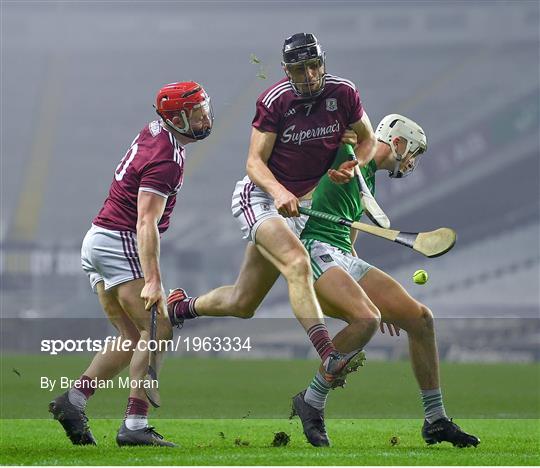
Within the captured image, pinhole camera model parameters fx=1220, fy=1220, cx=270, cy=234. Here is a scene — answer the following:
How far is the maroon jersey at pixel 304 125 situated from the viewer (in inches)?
276

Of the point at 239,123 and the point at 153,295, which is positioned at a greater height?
the point at 239,123

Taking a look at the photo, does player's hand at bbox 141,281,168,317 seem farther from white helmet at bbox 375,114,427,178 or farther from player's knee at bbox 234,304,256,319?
white helmet at bbox 375,114,427,178

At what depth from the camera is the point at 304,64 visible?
6.91 metres

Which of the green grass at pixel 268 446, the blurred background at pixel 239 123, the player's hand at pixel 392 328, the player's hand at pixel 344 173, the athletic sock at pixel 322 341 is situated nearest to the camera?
the green grass at pixel 268 446

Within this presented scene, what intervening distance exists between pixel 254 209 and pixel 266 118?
0.56 meters

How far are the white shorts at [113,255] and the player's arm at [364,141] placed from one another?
55.8 inches

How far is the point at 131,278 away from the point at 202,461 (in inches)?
56.5

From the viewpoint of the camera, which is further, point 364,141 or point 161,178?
point 364,141

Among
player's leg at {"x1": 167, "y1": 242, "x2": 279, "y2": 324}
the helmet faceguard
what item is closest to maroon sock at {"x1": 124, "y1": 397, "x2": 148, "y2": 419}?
player's leg at {"x1": 167, "y1": 242, "x2": 279, "y2": 324}

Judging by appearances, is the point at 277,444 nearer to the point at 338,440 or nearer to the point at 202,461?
the point at 338,440

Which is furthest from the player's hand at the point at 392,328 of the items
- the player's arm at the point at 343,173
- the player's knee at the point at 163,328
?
the player's knee at the point at 163,328

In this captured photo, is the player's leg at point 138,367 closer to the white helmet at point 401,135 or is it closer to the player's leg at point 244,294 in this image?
the player's leg at point 244,294

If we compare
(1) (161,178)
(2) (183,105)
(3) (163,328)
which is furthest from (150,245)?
(2) (183,105)

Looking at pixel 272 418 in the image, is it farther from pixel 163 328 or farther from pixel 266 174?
pixel 266 174
